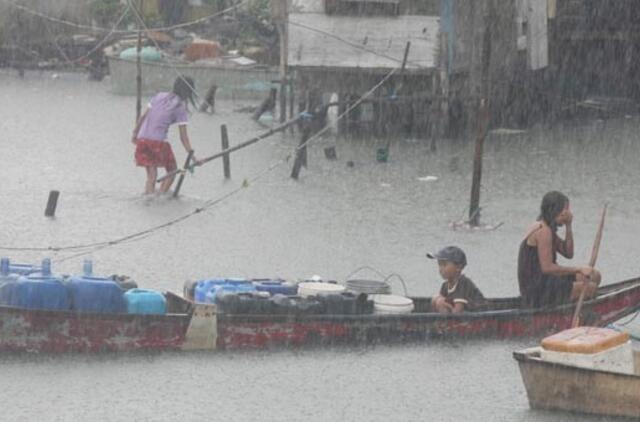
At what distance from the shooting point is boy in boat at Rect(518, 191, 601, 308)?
11812 mm

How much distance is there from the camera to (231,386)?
1076 cm

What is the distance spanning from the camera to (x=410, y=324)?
11805 millimetres

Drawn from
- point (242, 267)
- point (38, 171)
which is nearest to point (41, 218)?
point (242, 267)

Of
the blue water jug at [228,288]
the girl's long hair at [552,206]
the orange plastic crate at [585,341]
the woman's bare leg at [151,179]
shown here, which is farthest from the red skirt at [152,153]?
the orange plastic crate at [585,341]

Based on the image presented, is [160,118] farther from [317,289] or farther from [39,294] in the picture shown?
[39,294]

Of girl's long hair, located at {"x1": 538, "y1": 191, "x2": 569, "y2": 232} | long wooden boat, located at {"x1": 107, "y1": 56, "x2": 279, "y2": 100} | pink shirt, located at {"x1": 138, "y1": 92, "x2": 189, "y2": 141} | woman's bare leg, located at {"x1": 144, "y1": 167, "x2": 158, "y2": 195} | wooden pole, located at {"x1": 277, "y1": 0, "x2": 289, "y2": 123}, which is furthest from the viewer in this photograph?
long wooden boat, located at {"x1": 107, "y1": 56, "x2": 279, "y2": 100}

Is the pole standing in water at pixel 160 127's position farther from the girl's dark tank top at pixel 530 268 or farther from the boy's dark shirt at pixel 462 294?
the girl's dark tank top at pixel 530 268

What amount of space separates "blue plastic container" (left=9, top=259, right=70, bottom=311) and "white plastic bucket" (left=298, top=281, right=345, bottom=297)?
1845 mm

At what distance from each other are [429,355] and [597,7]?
25.0 m

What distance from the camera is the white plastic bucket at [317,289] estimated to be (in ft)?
39.4

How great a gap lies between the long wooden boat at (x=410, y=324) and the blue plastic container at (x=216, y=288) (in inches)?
14.4

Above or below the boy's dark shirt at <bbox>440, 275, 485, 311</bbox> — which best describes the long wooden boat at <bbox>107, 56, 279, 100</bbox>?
below

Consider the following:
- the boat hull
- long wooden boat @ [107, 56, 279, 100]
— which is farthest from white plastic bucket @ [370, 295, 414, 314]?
long wooden boat @ [107, 56, 279, 100]

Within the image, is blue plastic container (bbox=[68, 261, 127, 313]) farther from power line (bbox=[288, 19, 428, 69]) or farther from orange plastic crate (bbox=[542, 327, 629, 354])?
power line (bbox=[288, 19, 428, 69])
